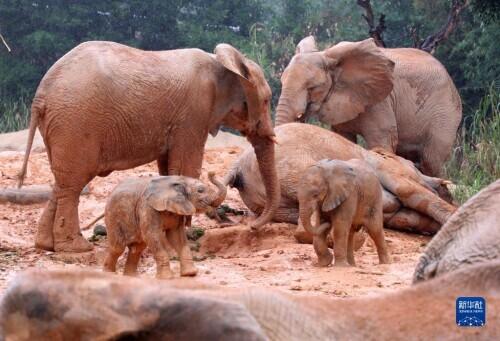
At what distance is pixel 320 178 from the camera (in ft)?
23.4

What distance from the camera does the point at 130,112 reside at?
797cm

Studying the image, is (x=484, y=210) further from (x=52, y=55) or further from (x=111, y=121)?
(x=52, y=55)

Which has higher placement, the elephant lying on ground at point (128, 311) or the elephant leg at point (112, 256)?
the elephant lying on ground at point (128, 311)

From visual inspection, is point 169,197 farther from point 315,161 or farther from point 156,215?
point 315,161

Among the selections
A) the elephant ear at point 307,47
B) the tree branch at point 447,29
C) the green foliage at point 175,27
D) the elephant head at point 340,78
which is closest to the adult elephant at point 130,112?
the elephant head at point 340,78

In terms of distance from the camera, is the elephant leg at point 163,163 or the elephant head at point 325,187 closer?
the elephant head at point 325,187

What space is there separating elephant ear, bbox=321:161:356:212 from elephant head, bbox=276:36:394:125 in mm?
3763

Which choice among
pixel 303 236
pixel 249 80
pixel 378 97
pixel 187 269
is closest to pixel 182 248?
pixel 187 269

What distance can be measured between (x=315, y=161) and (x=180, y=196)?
10.5 ft

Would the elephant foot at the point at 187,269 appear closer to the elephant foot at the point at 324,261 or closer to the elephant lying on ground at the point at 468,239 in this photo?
the elephant foot at the point at 324,261

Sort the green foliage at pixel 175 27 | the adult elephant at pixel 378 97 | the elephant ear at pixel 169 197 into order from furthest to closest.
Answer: the green foliage at pixel 175 27
the adult elephant at pixel 378 97
the elephant ear at pixel 169 197

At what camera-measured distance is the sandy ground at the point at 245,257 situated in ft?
20.3

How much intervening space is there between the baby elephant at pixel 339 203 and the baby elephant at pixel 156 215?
0.82m

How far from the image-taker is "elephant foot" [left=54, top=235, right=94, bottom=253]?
7.75m
